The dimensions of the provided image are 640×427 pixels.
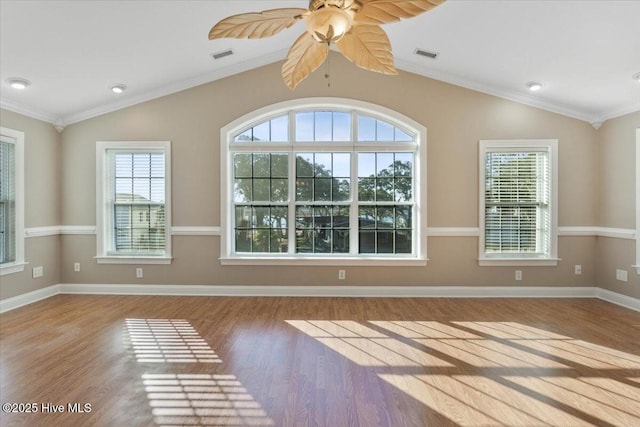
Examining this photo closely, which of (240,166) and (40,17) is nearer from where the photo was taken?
(40,17)

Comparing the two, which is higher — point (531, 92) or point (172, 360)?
point (531, 92)

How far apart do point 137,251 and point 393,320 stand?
3.60 m

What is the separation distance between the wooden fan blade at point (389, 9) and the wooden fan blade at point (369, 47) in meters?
0.08

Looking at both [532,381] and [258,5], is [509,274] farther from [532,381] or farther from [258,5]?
[258,5]

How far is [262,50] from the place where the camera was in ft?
13.9

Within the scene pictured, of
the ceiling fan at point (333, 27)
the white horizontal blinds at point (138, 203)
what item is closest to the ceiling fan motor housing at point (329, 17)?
the ceiling fan at point (333, 27)

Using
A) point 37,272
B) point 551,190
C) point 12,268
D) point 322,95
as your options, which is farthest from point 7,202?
point 551,190

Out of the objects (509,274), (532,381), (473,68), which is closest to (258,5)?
(473,68)

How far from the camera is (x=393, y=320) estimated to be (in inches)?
137

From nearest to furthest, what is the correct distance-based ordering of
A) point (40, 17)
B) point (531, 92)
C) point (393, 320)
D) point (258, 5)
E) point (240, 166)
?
1. point (40, 17)
2. point (258, 5)
3. point (393, 320)
4. point (531, 92)
5. point (240, 166)

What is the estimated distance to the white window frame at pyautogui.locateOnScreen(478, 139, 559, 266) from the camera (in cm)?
432

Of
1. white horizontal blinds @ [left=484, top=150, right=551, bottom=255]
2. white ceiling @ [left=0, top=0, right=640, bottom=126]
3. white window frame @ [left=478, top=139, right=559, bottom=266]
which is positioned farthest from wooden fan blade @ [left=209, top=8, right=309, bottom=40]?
white horizontal blinds @ [left=484, top=150, right=551, bottom=255]

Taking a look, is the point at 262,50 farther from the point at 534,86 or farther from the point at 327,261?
the point at 534,86

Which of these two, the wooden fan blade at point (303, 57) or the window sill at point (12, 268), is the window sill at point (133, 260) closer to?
the window sill at point (12, 268)
